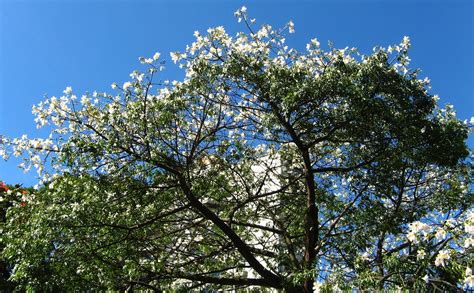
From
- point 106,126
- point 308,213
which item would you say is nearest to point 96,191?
point 106,126

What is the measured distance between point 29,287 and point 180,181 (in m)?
2.71

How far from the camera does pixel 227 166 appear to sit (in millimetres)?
8922

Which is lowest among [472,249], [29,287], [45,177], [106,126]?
[472,249]

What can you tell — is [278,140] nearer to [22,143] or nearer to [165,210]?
[165,210]

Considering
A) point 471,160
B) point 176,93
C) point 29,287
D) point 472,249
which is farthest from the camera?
point 471,160

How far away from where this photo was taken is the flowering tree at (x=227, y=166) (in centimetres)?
742

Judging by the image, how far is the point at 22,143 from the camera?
8500 millimetres

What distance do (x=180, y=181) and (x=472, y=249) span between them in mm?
4278

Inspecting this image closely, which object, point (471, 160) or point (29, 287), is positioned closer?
point (29, 287)

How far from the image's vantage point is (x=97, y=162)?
7551 millimetres

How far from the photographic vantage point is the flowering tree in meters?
7.42

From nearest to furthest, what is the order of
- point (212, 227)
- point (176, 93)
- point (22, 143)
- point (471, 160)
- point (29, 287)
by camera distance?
point (29, 287) → point (176, 93) → point (22, 143) → point (471, 160) → point (212, 227)

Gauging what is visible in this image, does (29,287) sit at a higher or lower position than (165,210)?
lower

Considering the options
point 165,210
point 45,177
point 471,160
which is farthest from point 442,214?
point 45,177
